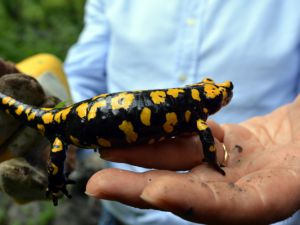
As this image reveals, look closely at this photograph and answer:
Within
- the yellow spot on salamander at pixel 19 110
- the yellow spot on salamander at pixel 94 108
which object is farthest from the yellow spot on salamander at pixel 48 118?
the yellow spot on salamander at pixel 94 108

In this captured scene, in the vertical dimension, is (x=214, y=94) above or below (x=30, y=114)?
above

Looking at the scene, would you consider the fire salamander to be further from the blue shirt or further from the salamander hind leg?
the blue shirt

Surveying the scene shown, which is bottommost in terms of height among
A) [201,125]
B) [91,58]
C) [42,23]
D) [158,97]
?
[201,125]

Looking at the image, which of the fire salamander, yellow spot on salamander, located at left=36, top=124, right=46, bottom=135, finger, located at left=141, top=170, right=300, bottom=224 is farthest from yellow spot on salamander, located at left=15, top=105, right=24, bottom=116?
finger, located at left=141, top=170, right=300, bottom=224

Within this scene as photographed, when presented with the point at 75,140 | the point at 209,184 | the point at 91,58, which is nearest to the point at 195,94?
the point at 75,140

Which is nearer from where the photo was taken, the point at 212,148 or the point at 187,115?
the point at 212,148

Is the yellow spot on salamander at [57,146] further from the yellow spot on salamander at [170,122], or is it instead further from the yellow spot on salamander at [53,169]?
the yellow spot on salamander at [170,122]

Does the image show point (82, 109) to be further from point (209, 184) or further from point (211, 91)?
point (209, 184)

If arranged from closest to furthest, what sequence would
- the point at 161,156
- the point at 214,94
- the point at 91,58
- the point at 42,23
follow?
the point at 161,156 → the point at 214,94 → the point at 91,58 → the point at 42,23
